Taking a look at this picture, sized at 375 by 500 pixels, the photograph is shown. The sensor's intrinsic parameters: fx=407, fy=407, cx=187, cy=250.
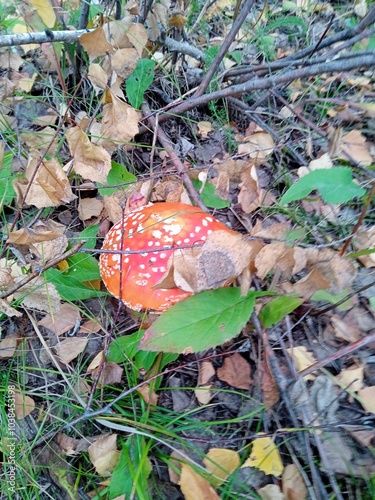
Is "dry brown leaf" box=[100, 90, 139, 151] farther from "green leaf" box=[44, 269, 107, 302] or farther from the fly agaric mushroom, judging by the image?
"green leaf" box=[44, 269, 107, 302]

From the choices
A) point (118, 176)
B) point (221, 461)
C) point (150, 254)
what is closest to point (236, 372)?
point (221, 461)

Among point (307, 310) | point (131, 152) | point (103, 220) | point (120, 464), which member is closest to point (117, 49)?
point (131, 152)

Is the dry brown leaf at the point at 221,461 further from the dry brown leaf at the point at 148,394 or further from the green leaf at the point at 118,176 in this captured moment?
the green leaf at the point at 118,176

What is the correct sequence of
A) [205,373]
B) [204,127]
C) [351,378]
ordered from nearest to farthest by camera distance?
1. [351,378]
2. [205,373]
3. [204,127]

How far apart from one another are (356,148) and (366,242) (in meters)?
0.54

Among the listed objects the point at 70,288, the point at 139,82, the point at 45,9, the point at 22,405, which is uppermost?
the point at 45,9

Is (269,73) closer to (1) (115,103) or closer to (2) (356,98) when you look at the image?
(2) (356,98)

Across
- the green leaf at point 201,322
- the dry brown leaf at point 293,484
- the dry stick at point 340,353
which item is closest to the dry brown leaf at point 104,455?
the green leaf at point 201,322

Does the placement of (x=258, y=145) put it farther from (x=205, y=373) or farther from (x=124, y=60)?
(x=205, y=373)

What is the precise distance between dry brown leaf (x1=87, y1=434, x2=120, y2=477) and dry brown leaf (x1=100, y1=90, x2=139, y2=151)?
1.09 meters

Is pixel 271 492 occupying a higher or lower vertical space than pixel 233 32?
lower

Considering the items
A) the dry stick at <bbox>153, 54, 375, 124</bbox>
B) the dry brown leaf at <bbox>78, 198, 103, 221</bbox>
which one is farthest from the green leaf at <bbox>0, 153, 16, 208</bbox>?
the dry stick at <bbox>153, 54, 375, 124</bbox>

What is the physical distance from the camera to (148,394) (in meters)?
1.39

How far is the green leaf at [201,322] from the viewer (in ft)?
3.68
